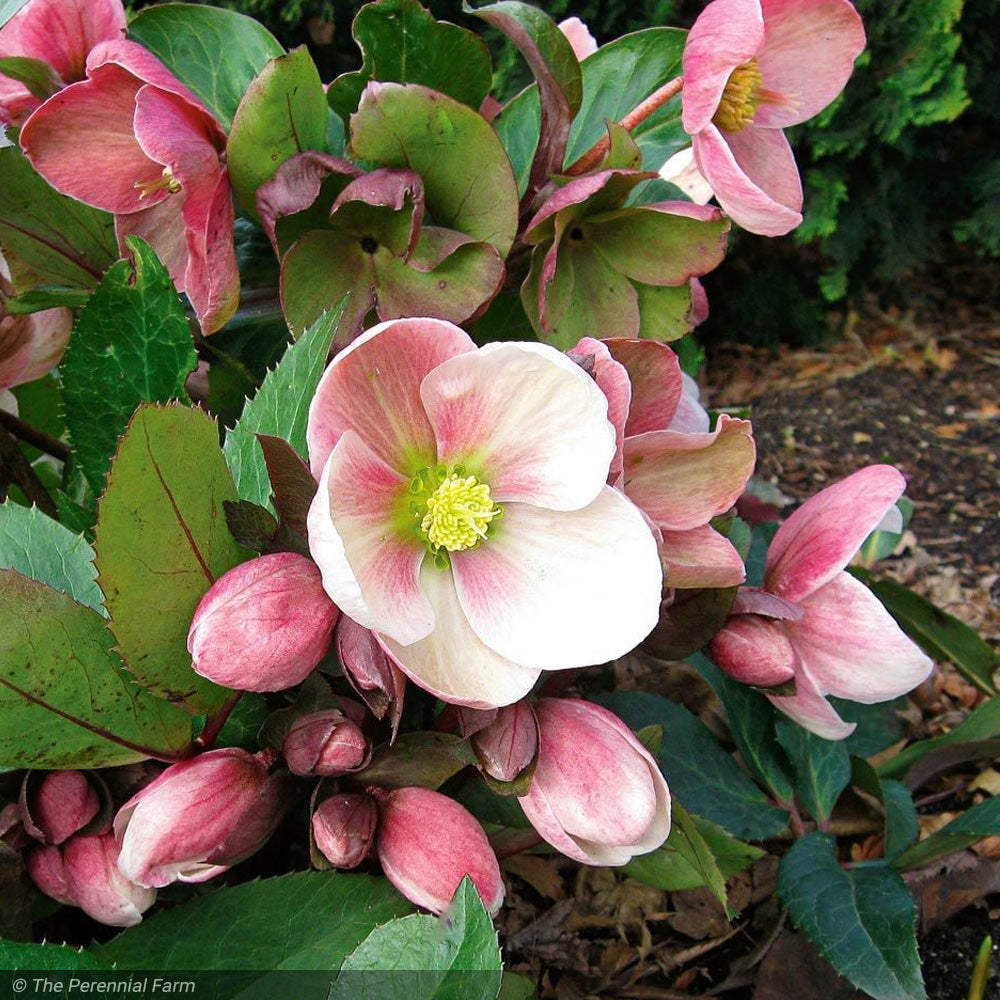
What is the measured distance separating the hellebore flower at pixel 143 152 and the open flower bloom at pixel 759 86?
0.87 feet

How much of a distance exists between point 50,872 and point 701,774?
46 cm

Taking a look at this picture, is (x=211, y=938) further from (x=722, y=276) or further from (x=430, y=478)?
(x=722, y=276)

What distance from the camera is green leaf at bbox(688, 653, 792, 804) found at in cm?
80

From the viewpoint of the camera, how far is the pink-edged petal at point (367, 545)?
1.31ft

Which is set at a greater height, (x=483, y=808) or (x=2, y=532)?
(x=2, y=532)

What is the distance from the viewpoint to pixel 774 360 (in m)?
2.43

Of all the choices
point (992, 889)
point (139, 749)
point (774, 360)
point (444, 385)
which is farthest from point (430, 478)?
point (774, 360)

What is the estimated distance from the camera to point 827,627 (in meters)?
0.60

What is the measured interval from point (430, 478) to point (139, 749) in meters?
0.18

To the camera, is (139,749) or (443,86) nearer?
(139,749)

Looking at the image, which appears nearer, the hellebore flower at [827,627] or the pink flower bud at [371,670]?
the pink flower bud at [371,670]

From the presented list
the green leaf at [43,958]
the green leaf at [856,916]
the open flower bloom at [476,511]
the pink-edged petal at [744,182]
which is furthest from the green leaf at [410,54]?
the green leaf at [856,916]

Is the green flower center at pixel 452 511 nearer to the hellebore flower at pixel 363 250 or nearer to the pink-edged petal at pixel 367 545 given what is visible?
the pink-edged petal at pixel 367 545

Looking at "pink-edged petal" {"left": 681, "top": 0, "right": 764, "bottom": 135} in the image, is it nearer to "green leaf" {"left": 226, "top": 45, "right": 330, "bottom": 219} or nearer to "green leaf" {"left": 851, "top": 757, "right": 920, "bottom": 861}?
"green leaf" {"left": 226, "top": 45, "right": 330, "bottom": 219}
